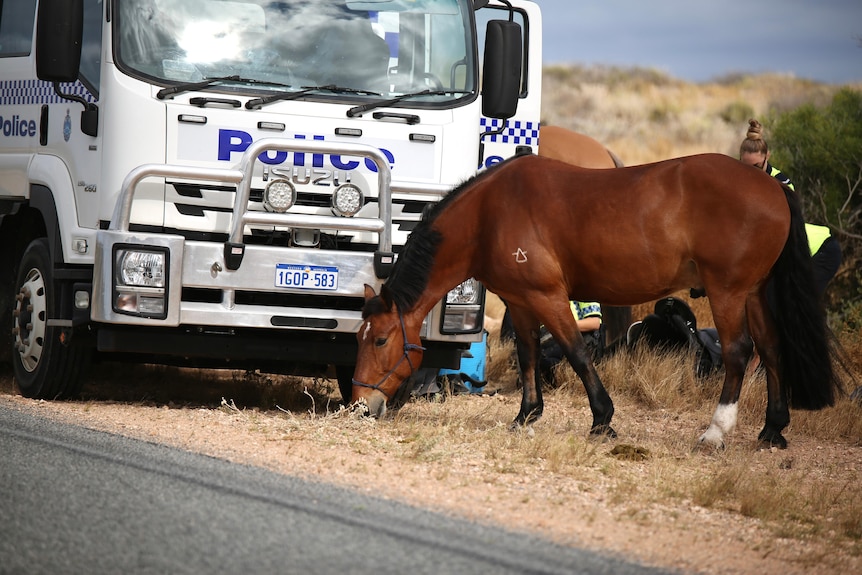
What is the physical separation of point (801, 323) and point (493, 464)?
2487 millimetres

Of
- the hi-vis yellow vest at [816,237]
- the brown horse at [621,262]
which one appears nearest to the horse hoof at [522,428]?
the brown horse at [621,262]

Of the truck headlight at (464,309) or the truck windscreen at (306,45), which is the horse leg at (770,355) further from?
the truck windscreen at (306,45)

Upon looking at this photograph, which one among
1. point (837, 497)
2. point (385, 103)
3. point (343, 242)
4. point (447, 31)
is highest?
point (447, 31)

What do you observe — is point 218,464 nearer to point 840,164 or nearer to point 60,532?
point 60,532

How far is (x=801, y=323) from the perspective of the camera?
805 centimetres

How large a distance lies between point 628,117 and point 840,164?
31.2 meters

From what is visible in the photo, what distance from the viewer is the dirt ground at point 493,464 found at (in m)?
5.35

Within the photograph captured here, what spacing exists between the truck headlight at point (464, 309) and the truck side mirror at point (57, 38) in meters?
2.87

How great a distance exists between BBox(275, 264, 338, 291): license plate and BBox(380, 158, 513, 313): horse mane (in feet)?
1.12

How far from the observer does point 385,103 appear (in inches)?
328

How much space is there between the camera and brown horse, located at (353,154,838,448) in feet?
25.5

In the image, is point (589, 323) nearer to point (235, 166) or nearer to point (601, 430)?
point (601, 430)

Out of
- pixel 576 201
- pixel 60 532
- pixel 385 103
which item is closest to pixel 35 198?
pixel 385 103

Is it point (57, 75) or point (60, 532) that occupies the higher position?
point (57, 75)
